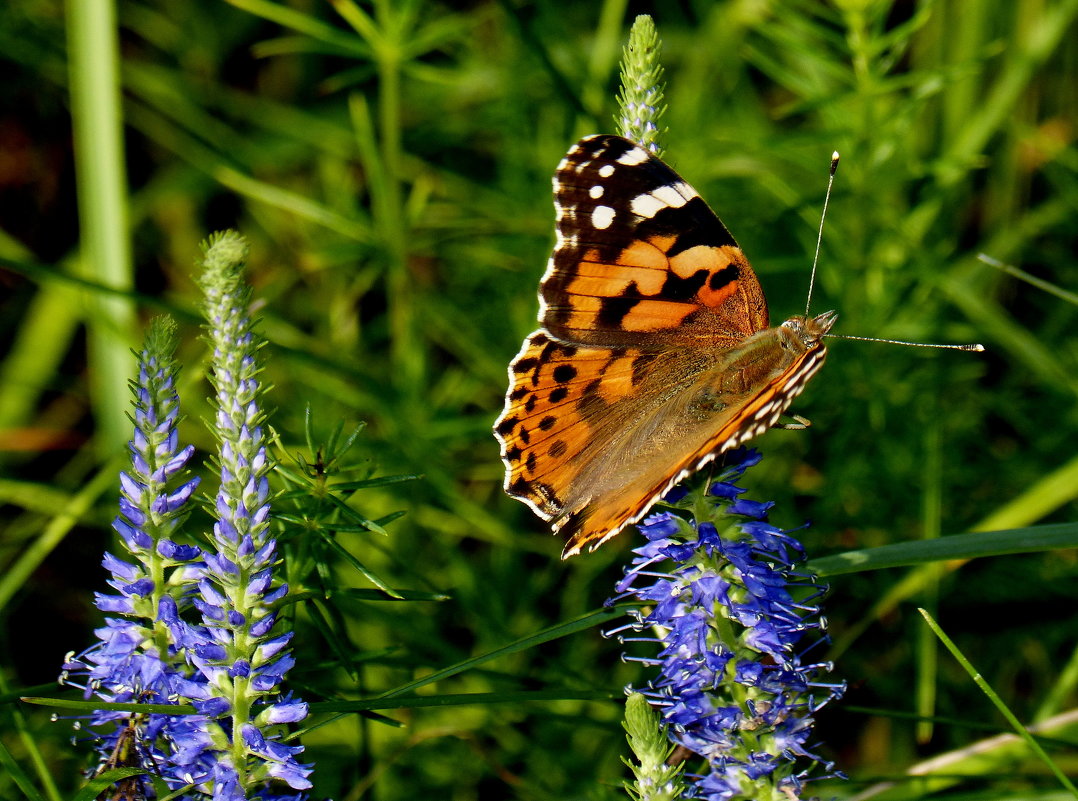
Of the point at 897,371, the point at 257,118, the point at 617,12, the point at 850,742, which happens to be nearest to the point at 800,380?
the point at 897,371

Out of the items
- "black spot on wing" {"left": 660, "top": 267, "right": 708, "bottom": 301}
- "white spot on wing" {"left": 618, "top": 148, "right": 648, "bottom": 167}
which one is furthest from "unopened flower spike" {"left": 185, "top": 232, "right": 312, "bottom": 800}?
"black spot on wing" {"left": 660, "top": 267, "right": 708, "bottom": 301}

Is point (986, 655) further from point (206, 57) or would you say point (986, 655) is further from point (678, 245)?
point (206, 57)

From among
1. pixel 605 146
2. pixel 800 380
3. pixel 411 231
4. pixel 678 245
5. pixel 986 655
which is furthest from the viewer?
pixel 411 231

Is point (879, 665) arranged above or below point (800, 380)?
below

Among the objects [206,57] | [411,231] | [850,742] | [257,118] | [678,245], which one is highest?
[206,57]

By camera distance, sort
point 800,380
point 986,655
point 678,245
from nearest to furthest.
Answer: point 800,380
point 678,245
point 986,655

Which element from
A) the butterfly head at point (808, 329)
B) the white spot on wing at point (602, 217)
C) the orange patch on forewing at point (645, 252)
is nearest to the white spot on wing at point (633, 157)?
the white spot on wing at point (602, 217)
